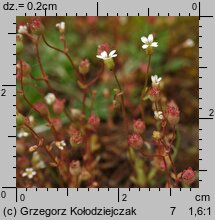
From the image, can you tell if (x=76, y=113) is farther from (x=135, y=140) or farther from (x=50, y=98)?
(x=135, y=140)

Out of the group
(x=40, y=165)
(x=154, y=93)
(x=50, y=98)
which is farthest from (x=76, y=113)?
(x=154, y=93)

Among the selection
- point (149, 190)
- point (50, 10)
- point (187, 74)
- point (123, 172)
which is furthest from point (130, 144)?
point (187, 74)

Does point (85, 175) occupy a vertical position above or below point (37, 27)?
below

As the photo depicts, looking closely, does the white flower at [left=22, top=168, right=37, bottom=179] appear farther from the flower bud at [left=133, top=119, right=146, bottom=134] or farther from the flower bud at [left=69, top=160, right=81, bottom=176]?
the flower bud at [left=133, top=119, right=146, bottom=134]

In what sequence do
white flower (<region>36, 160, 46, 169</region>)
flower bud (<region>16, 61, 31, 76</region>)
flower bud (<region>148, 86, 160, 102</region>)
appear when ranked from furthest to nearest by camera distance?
white flower (<region>36, 160, 46, 169</region>), flower bud (<region>16, 61, 31, 76</region>), flower bud (<region>148, 86, 160, 102</region>)

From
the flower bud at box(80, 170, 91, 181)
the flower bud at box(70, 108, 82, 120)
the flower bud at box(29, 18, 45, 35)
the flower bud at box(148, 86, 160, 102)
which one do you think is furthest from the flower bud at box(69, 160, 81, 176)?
the flower bud at box(29, 18, 45, 35)

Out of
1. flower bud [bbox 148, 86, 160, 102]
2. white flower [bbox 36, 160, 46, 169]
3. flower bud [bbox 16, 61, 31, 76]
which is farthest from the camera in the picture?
white flower [bbox 36, 160, 46, 169]

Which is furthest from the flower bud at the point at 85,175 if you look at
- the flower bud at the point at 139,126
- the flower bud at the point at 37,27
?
the flower bud at the point at 37,27

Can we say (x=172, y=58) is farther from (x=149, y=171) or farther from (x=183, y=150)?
(x=149, y=171)

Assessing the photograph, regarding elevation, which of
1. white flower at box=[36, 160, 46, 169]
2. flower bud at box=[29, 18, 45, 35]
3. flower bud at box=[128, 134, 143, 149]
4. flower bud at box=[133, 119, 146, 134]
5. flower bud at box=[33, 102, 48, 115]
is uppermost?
Result: flower bud at box=[29, 18, 45, 35]

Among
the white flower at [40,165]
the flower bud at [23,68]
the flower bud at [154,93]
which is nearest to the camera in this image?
the flower bud at [154,93]

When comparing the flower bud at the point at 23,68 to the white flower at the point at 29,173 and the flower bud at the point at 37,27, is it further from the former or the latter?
the white flower at the point at 29,173

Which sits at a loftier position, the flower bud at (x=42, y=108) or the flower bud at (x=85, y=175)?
the flower bud at (x=42, y=108)
